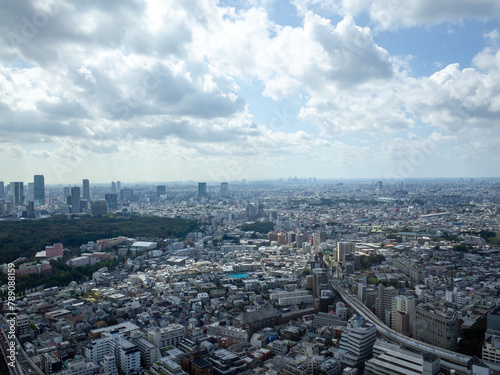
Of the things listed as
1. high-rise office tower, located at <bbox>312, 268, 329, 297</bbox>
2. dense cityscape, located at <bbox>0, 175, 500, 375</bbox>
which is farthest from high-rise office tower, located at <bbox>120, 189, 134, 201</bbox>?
high-rise office tower, located at <bbox>312, 268, 329, 297</bbox>

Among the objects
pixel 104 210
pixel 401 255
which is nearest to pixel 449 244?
pixel 401 255

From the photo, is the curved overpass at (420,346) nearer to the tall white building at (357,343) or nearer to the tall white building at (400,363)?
the tall white building at (400,363)

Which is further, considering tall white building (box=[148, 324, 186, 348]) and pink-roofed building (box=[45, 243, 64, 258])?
pink-roofed building (box=[45, 243, 64, 258])

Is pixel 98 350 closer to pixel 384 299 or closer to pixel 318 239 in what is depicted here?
pixel 384 299

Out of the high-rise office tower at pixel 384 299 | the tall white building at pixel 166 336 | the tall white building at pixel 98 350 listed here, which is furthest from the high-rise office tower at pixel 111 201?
the high-rise office tower at pixel 384 299

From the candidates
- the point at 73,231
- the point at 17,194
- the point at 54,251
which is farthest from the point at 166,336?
the point at 17,194

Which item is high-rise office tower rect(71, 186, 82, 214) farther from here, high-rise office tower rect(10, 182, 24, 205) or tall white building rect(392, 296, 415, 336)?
tall white building rect(392, 296, 415, 336)
